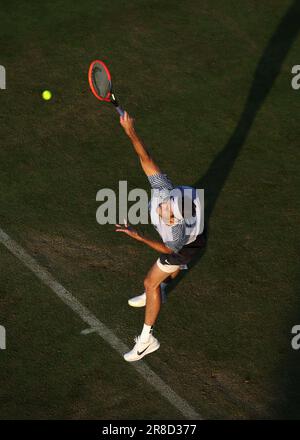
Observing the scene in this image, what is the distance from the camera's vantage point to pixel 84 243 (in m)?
13.3

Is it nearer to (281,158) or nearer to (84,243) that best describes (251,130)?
(281,158)

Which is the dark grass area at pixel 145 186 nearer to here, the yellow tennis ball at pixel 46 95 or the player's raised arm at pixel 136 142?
the yellow tennis ball at pixel 46 95

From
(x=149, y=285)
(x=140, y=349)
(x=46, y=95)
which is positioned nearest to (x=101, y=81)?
(x=149, y=285)

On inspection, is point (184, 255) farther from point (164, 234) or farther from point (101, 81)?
point (101, 81)

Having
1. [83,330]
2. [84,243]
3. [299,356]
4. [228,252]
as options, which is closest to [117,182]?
[84,243]

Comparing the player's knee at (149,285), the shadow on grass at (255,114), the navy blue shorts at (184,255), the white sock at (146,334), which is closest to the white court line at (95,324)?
the white sock at (146,334)

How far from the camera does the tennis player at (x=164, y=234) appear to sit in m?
10.7

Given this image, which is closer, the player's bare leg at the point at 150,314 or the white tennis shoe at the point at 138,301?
the player's bare leg at the point at 150,314

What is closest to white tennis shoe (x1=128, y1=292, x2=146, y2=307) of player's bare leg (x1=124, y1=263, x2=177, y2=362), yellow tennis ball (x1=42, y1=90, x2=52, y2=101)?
player's bare leg (x1=124, y1=263, x2=177, y2=362)

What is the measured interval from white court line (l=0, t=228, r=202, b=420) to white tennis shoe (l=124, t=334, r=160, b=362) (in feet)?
0.33

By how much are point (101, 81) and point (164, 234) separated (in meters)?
2.74

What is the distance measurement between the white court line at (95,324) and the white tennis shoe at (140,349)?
0.33ft

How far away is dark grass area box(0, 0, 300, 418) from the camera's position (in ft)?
36.7

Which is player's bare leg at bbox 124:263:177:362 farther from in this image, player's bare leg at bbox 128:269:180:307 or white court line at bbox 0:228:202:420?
player's bare leg at bbox 128:269:180:307
